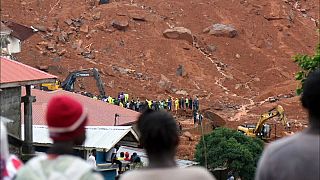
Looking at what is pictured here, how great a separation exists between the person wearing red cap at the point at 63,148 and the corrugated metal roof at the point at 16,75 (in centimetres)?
623

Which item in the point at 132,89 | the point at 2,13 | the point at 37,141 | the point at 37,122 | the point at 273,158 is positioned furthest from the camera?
the point at 2,13

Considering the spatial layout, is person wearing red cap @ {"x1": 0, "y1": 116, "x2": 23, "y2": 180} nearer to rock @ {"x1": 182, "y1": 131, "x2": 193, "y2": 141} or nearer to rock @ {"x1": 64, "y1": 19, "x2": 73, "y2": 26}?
rock @ {"x1": 182, "y1": 131, "x2": 193, "y2": 141}

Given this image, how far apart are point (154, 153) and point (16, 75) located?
6789mm

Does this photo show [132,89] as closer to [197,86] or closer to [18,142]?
[197,86]

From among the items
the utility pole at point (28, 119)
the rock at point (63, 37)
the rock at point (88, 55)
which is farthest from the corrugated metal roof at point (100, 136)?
the rock at point (63, 37)

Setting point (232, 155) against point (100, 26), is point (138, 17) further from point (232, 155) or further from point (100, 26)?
point (232, 155)

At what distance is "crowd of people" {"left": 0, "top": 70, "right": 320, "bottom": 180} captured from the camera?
2990mm

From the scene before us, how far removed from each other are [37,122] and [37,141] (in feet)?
10.7

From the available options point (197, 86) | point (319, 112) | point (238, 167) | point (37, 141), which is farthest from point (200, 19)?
point (319, 112)

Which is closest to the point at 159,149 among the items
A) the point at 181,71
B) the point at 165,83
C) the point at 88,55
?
the point at 165,83

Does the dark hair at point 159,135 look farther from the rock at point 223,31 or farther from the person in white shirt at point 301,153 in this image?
the rock at point 223,31

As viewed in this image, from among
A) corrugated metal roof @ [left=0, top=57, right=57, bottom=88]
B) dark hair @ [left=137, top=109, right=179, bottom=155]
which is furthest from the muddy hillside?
dark hair @ [left=137, top=109, right=179, bottom=155]

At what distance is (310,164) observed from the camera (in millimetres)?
3244

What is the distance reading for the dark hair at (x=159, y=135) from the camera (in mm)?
3100
